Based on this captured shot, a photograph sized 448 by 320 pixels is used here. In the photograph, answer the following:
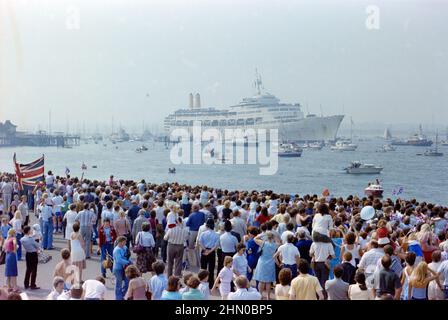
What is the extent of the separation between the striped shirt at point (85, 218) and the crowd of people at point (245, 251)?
2cm

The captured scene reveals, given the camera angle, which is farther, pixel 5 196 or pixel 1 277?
pixel 5 196

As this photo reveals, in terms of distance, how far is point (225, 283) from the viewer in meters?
6.23

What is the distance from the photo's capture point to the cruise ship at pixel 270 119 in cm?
9862

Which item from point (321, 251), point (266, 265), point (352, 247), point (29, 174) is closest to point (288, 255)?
point (266, 265)

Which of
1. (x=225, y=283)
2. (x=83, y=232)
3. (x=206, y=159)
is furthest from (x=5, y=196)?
(x=206, y=159)

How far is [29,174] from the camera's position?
1365 cm

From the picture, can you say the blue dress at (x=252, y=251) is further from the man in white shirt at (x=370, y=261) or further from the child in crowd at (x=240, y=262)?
the man in white shirt at (x=370, y=261)

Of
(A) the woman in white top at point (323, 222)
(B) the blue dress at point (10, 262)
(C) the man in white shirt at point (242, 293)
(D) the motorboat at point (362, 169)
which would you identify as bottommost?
(D) the motorboat at point (362, 169)

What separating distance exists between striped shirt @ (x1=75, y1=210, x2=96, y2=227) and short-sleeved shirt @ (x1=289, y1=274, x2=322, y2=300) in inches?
174

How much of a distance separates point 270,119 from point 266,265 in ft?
302

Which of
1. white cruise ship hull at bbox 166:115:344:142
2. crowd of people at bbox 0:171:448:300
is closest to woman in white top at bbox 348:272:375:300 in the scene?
crowd of people at bbox 0:171:448:300

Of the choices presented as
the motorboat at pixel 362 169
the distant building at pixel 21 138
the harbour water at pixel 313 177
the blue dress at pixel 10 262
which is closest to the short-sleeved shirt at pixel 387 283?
A: the blue dress at pixel 10 262
